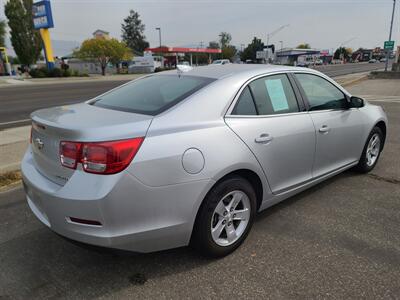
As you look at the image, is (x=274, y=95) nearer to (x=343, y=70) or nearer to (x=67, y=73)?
(x=67, y=73)

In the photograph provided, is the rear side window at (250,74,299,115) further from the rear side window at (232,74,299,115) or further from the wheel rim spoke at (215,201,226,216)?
the wheel rim spoke at (215,201,226,216)

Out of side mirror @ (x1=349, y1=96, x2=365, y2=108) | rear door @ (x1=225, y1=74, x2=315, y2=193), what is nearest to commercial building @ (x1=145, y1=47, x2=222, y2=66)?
side mirror @ (x1=349, y1=96, x2=365, y2=108)

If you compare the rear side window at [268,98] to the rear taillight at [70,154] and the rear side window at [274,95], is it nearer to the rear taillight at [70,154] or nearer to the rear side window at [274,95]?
the rear side window at [274,95]

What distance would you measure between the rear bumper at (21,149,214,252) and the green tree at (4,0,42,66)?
193 ft

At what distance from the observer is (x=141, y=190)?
225 centimetres

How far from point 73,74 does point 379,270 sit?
132 ft

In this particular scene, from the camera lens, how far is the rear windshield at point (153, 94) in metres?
2.74

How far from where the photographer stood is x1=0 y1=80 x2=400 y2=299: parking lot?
8.03 ft

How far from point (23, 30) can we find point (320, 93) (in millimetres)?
58592

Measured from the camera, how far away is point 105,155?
219cm

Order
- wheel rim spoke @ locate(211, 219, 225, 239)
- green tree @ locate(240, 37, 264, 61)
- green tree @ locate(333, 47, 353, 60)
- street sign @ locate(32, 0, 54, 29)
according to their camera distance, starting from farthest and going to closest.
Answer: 1. green tree @ locate(333, 47, 353, 60)
2. green tree @ locate(240, 37, 264, 61)
3. street sign @ locate(32, 0, 54, 29)
4. wheel rim spoke @ locate(211, 219, 225, 239)

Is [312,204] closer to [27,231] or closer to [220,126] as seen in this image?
[220,126]

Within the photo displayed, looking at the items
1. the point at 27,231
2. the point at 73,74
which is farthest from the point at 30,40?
the point at 27,231

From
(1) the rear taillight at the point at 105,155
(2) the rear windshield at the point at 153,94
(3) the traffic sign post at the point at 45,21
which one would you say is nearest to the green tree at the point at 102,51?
(3) the traffic sign post at the point at 45,21
